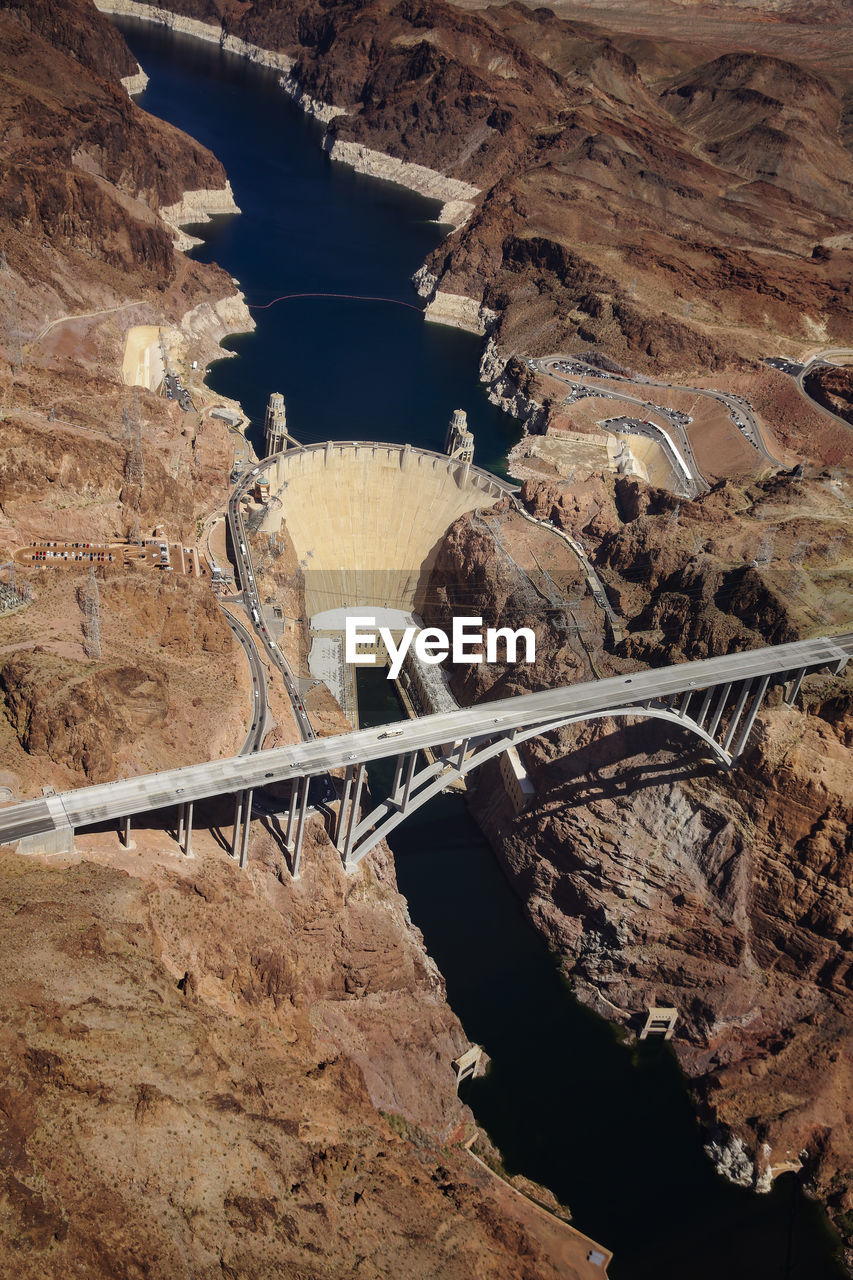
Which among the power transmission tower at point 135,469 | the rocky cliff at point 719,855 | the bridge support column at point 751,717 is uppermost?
the power transmission tower at point 135,469

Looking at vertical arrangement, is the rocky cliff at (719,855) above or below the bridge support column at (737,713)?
below

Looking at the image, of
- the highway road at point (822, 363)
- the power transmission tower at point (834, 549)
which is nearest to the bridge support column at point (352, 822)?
the power transmission tower at point (834, 549)

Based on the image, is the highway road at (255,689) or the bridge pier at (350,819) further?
the highway road at (255,689)

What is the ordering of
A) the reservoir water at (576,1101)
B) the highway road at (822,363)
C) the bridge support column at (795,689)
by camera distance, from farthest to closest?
1. the highway road at (822,363)
2. the bridge support column at (795,689)
3. the reservoir water at (576,1101)

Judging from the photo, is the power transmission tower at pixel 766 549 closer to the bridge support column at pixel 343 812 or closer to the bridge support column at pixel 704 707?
the bridge support column at pixel 704 707

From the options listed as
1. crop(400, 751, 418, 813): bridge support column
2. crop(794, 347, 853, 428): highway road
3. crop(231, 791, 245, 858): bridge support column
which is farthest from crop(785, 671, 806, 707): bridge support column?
crop(794, 347, 853, 428): highway road

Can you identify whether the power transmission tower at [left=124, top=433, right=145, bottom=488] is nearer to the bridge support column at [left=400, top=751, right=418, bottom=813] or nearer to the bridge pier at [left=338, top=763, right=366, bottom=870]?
the bridge pier at [left=338, top=763, right=366, bottom=870]

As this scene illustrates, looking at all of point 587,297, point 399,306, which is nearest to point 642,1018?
point 587,297

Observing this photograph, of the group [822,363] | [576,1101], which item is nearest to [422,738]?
[576,1101]
